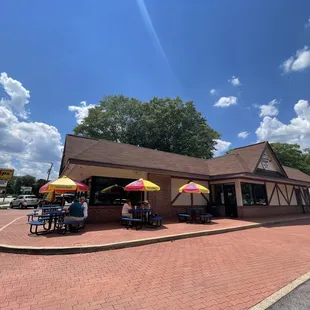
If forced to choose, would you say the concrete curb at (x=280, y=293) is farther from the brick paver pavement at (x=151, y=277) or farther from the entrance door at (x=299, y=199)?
the entrance door at (x=299, y=199)

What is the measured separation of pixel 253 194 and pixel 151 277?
14.4 m

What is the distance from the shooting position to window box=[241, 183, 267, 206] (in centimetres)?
1548

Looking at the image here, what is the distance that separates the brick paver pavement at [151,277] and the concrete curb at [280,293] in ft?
0.37

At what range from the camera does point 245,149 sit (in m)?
19.0

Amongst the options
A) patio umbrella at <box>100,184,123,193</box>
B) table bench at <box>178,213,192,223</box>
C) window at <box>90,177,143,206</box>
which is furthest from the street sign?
table bench at <box>178,213,192,223</box>

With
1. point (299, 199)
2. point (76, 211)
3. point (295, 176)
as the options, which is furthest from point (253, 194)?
point (76, 211)

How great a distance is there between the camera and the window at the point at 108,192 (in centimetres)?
1187

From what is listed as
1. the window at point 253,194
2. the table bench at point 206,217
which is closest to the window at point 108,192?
the table bench at point 206,217

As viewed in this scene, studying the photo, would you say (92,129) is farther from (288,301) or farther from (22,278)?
(288,301)

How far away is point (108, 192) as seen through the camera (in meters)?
12.3

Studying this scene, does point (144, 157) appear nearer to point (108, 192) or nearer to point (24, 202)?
point (108, 192)

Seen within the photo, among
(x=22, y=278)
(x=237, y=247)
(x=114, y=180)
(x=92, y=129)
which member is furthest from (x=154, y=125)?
(x=22, y=278)

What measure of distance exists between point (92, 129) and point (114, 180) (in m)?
24.8

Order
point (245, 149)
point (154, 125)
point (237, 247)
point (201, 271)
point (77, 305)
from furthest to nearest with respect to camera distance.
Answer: point (154, 125) < point (245, 149) < point (237, 247) < point (201, 271) < point (77, 305)
